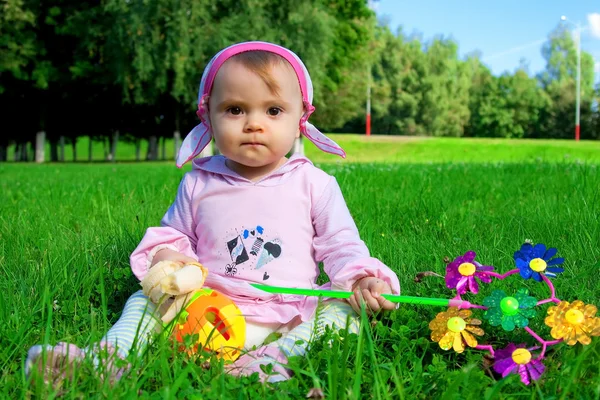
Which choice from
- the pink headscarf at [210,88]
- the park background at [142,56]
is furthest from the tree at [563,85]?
the pink headscarf at [210,88]

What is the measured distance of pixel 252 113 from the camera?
226 centimetres

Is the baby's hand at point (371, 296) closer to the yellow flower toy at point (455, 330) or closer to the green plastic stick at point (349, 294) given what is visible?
the green plastic stick at point (349, 294)

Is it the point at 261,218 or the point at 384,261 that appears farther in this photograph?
the point at 384,261

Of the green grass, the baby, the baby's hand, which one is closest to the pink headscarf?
the baby

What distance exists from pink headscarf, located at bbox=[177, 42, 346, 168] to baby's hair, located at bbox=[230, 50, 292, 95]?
27 mm

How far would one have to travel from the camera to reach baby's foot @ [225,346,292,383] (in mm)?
1714

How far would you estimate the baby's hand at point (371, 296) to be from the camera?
2.06 metres

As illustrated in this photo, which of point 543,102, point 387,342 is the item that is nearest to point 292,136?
point 387,342

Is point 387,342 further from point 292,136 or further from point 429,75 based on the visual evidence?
point 429,75

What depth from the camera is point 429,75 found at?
53.3 metres

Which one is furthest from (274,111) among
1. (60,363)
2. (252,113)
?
(60,363)

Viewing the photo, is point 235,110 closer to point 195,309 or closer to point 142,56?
point 195,309

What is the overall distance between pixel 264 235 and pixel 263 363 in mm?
626

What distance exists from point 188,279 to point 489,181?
4141 mm
